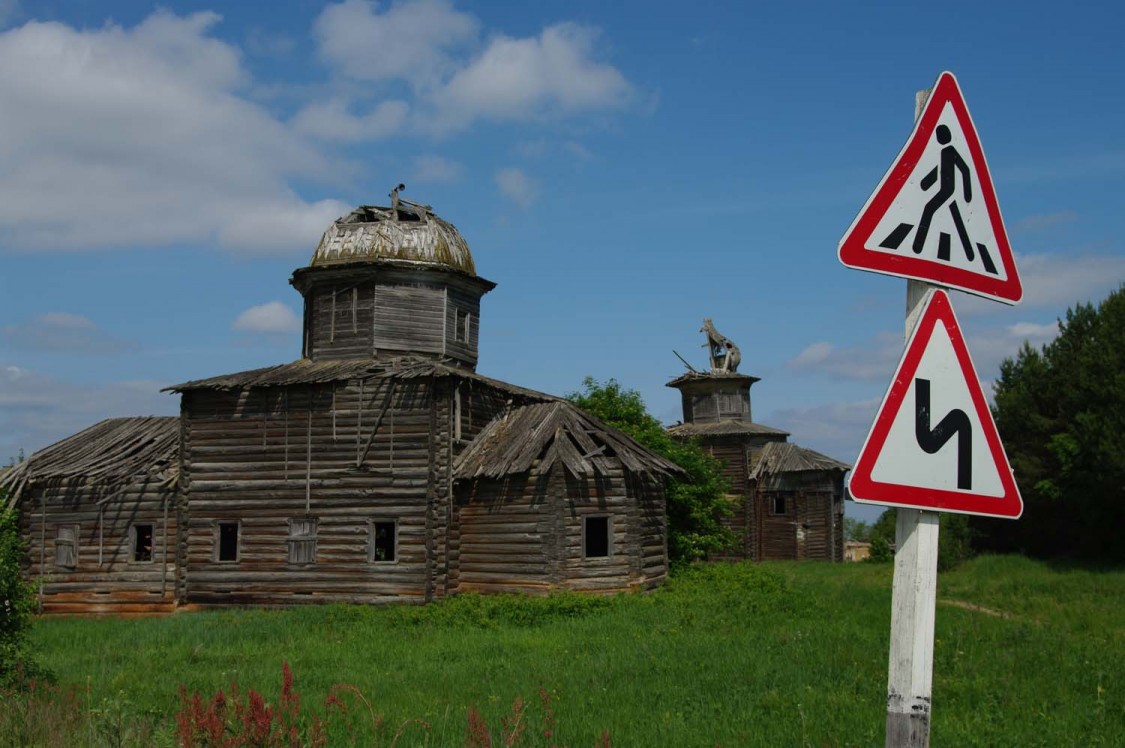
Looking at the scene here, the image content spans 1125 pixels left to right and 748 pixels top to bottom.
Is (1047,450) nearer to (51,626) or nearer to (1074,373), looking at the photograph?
(1074,373)

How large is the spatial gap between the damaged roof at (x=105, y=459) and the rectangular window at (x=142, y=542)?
5.33 ft

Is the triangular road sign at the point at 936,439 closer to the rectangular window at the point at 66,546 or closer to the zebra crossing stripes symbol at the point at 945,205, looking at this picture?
the zebra crossing stripes symbol at the point at 945,205

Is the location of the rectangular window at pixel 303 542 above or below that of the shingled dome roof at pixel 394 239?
below

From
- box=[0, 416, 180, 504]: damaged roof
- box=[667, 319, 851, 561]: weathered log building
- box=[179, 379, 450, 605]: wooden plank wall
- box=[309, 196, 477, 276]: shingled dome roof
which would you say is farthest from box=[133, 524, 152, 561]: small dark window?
box=[667, 319, 851, 561]: weathered log building

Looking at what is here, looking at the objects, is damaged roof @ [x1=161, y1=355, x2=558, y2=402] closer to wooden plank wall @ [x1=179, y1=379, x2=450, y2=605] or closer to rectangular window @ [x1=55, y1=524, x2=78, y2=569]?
wooden plank wall @ [x1=179, y1=379, x2=450, y2=605]

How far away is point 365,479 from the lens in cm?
2656

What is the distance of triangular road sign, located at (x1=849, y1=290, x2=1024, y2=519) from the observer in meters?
3.39

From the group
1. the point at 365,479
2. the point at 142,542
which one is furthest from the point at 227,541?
the point at 142,542

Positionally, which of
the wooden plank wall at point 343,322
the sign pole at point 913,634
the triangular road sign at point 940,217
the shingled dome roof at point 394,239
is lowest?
the sign pole at point 913,634

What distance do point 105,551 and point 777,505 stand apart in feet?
103

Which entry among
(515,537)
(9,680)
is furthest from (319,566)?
(9,680)

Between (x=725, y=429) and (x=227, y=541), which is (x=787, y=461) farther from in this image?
(x=227, y=541)

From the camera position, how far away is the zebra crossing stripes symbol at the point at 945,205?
3.64 metres

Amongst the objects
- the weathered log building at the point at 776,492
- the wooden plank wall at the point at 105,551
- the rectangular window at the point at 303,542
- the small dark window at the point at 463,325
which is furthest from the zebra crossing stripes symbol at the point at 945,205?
the weathered log building at the point at 776,492
